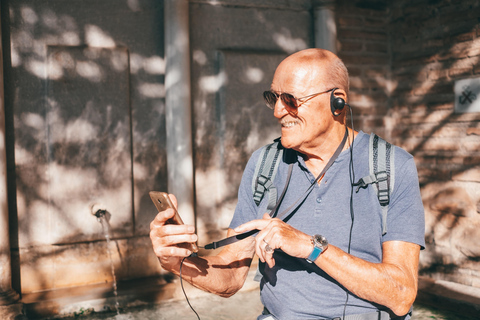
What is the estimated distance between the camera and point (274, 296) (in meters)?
2.13

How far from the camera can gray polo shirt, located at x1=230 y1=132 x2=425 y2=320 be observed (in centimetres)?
196

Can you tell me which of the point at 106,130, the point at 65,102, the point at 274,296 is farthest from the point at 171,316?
the point at 274,296

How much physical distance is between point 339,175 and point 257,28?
3.50m

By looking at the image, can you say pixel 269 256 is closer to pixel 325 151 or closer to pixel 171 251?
pixel 171 251

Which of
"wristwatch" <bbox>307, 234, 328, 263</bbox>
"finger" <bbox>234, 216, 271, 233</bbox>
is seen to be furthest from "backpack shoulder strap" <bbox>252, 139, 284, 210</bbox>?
"wristwatch" <bbox>307, 234, 328, 263</bbox>

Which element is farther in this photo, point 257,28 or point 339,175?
point 257,28

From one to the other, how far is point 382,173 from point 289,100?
51cm

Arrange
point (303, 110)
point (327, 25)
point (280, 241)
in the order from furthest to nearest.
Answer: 1. point (327, 25)
2. point (303, 110)
3. point (280, 241)

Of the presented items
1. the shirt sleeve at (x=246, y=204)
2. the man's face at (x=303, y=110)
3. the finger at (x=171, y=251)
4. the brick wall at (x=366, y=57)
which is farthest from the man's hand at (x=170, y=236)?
the brick wall at (x=366, y=57)

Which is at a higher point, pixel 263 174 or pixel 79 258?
pixel 263 174

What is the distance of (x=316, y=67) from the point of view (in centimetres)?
215

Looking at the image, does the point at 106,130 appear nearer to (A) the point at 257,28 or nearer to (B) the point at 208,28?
(B) the point at 208,28

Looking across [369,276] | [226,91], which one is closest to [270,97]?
[369,276]

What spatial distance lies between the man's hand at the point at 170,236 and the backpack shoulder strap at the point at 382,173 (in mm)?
728
